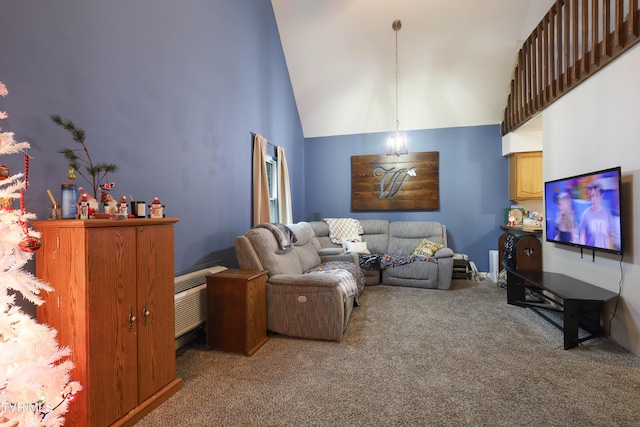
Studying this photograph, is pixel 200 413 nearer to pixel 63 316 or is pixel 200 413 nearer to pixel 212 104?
pixel 63 316

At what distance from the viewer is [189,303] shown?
2.43 metres

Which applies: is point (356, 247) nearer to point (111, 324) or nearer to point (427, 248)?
point (427, 248)

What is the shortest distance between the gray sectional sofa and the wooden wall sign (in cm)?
128

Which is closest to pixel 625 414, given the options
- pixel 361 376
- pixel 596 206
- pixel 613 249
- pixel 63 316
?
pixel 613 249

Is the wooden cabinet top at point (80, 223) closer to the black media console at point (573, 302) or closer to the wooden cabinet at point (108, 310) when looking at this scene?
the wooden cabinet at point (108, 310)

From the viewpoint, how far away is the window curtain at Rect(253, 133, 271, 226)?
3.71 metres

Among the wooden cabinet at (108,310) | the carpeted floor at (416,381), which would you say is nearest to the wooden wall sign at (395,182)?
the carpeted floor at (416,381)

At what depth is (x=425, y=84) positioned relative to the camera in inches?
192

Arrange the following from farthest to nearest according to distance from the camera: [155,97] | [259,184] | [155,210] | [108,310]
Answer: [259,184], [155,97], [155,210], [108,310]

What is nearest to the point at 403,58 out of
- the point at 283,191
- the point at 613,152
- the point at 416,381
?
the point at 283,191

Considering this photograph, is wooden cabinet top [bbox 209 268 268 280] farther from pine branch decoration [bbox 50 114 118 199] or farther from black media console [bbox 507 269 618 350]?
black media console [bbox 507 269 618 350]

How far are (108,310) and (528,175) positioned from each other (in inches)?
209

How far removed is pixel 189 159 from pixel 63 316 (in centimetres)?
154

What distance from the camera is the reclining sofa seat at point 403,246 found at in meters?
4.26
